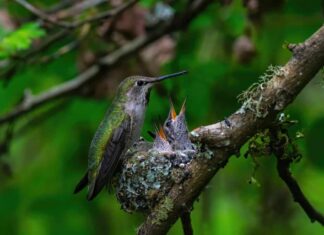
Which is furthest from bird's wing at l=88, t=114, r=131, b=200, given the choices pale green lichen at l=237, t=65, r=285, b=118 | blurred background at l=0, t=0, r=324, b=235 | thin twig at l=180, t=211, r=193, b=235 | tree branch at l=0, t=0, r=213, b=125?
pale green lichen at l=237, t=65, r=285, b=118

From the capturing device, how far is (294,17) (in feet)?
17.9

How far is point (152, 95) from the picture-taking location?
5273mm

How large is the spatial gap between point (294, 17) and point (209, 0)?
32.8 inches

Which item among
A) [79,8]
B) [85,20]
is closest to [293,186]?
[85,20]

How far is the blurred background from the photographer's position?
16.6 feet

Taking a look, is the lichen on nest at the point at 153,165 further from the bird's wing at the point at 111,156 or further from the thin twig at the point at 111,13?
the thin twig at the point at 111,13

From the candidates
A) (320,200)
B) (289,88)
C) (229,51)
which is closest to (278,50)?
(229,51)

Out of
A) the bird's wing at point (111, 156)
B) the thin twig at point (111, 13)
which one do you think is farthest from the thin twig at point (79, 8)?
the bird's wing at point (111, 156)

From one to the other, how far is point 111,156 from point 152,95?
3.98 feet

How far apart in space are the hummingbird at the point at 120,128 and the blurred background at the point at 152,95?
0.39 metres

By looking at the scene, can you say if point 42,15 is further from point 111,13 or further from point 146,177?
point 146,177

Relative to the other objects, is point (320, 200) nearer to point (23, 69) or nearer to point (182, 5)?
point (182, 5)

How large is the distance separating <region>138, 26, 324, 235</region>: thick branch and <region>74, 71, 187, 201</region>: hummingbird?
1.53 m

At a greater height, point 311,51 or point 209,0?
point 311,51
